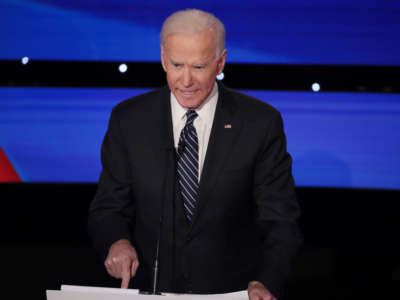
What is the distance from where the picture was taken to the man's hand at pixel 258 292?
148 centimetres

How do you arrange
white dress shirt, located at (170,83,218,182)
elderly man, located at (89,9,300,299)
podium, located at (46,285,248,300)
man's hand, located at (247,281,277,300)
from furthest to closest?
white dress shirt, located at (170,83,218,182), elderly man, located at (89,9,300,299), man's hand, located at (247,281,277,300), podium, located at (46,285,248,300)

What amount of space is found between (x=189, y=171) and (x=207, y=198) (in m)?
0.11

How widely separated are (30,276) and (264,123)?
1.88 meters

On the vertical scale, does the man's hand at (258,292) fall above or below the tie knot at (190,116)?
below

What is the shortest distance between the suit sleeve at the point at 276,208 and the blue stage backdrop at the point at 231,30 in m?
1.11

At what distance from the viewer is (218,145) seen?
1789 mm

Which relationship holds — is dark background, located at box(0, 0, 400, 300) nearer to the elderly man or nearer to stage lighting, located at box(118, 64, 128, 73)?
stage lighting, located at box(118, 64, 128, 73)

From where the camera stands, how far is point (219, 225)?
1803 millimetres

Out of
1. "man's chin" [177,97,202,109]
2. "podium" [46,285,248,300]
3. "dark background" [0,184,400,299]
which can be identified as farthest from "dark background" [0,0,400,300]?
"podium" [46,285,248,300]

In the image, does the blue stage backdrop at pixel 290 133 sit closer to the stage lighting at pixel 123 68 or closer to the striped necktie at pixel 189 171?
the stage lighting at pixel 123 68

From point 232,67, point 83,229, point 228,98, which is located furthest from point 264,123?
point 83,229

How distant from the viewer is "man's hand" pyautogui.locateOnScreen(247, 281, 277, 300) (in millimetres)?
1478

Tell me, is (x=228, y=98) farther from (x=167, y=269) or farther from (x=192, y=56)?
(x=167, y=269)

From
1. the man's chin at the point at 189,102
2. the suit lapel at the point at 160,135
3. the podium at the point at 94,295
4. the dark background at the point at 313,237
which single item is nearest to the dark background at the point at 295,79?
the dark background at the point at 313,237
